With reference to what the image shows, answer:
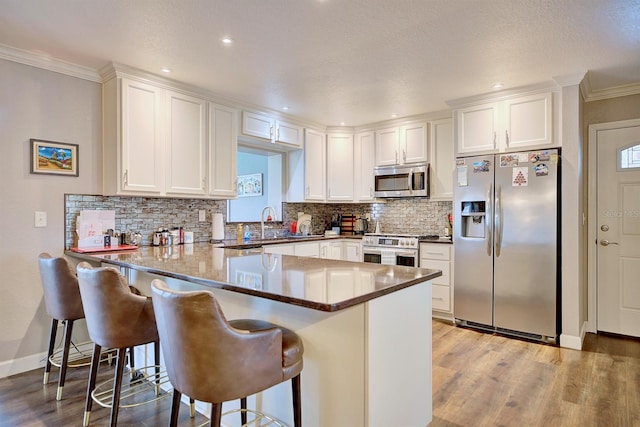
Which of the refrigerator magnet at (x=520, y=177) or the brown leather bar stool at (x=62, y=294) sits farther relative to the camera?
the refrigerator magnet at (x=520, y=177)

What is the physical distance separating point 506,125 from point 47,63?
406 cm

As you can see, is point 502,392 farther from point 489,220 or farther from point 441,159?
point 441,159

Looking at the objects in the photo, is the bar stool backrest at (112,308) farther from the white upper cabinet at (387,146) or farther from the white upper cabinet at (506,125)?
the white upper cabinet at (387,146)

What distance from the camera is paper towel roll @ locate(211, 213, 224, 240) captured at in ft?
13.1

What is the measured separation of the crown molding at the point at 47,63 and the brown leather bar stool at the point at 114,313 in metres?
1.91

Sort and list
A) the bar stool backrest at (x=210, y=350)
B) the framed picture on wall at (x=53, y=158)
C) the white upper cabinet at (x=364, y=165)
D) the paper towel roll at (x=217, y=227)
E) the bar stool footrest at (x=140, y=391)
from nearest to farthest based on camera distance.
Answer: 1. the bar stool backrest at (x=210, y=350)
2. the bar stool footrest at (x=140, y=391)
3. the framed picture on wall at (x=53, y=158)
4. the paper towel roll at (x=217, y=227)
5. the white upper cabinet at (x=364, y=165)

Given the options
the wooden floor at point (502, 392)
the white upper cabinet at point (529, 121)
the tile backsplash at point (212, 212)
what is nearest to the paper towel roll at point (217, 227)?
the tile backsplash at point (212, 212)

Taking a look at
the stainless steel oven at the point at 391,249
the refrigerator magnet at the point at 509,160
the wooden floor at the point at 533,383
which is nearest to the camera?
the wooden floor at the point at 533,383

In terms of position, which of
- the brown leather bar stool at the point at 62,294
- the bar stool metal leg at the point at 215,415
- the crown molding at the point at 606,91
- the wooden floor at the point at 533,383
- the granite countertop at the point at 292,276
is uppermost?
the crown molding at the point at 606,91

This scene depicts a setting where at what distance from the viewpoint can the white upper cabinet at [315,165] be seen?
4.85m

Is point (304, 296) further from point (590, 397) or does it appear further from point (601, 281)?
point (601, 281)

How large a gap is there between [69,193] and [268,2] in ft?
7.34

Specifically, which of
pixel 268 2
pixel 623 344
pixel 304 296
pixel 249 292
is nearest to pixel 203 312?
pixel 249 292

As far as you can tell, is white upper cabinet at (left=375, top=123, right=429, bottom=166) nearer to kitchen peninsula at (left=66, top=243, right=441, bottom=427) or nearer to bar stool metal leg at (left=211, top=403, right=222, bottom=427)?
kitchen peninsula at (left=66, top=243, right=441, bottom=427)
